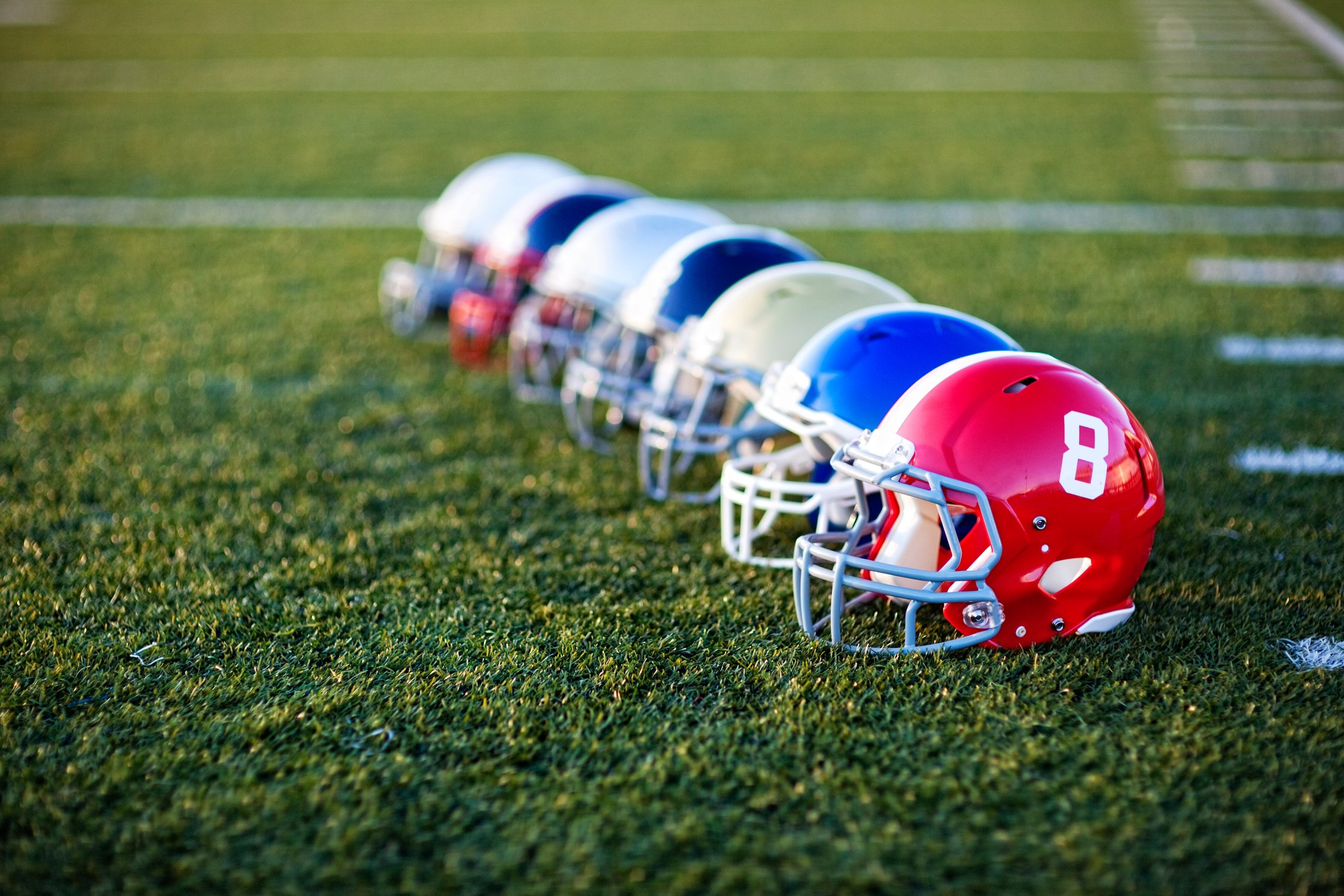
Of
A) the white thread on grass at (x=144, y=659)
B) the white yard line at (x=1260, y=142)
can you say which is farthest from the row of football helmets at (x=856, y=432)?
the white yard line at (x=1260, y=142)

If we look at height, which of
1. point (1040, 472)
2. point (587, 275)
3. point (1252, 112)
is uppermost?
point (1252, 112)

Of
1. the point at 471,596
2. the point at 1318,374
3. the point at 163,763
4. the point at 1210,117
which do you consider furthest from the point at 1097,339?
the point at 1210,117

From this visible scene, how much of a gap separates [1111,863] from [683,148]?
6388mm

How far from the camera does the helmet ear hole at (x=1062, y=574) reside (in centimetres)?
208

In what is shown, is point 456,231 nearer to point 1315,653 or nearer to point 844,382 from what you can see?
point 844,382

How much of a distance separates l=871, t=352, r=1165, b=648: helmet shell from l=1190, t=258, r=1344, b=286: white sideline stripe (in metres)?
3.07

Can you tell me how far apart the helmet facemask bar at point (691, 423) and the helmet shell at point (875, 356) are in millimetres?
319

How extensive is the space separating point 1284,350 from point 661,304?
7.89 feet

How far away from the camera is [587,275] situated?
130 inches

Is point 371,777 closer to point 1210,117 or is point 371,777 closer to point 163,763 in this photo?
point 163,763

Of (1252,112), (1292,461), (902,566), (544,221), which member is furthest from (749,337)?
(1252,112)

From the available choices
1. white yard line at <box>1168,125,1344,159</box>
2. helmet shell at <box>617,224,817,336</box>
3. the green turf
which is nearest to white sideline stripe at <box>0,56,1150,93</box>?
white yard line at <box>1168,125,1344,159</box>

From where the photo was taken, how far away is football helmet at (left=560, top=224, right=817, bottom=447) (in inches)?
115

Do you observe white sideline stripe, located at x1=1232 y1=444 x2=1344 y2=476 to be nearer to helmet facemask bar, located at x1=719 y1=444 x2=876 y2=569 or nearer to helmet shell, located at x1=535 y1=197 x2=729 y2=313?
helmet facemask bar, located at x1=719 y1=444 x2=876 y2=569
